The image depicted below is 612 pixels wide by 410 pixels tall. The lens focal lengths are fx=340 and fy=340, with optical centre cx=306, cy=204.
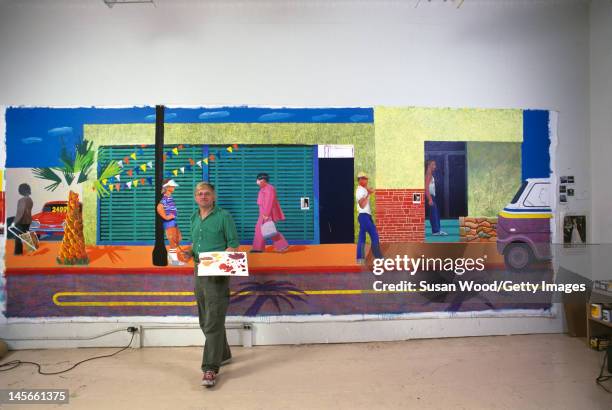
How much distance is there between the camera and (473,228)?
3818mm

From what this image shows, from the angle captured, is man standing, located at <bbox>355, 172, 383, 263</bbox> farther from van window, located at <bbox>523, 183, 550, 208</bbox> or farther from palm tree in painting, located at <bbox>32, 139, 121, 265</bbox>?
palm tree in painting, located at <bbox>32, 139, 121, 265</bbox>

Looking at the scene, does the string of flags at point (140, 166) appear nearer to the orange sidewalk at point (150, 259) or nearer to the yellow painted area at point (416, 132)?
the orange sidewalk at point (150, 259)

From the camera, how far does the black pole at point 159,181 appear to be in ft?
12.1

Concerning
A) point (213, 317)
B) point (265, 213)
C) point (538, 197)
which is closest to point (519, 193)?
point (538, 197)

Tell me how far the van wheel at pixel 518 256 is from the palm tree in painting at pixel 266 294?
234 centimetres

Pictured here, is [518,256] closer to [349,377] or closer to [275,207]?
[349,377]

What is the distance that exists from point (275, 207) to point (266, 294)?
95 centimetres

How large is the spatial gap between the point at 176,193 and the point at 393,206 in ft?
7.84

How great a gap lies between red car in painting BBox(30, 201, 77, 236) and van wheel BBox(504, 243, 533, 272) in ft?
16.1

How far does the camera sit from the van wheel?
3.83m

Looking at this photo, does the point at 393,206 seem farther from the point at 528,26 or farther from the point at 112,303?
the point at 112,303

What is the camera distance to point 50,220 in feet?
12.0

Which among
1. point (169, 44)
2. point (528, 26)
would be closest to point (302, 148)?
point (169, 44)

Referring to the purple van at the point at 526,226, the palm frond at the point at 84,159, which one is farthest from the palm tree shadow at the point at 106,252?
the purple van at the point at 526,226
